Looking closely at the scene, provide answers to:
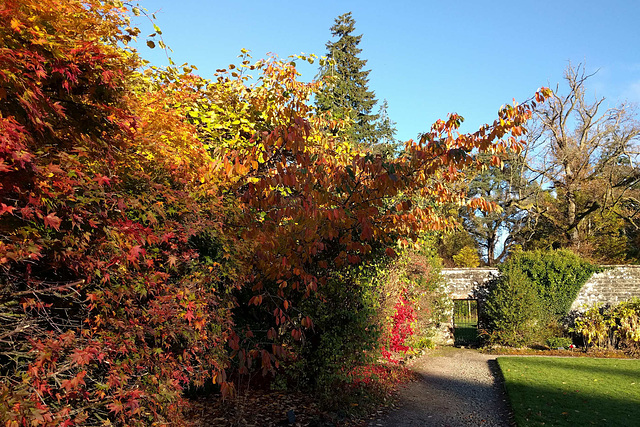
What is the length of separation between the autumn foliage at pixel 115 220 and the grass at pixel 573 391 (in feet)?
13.5

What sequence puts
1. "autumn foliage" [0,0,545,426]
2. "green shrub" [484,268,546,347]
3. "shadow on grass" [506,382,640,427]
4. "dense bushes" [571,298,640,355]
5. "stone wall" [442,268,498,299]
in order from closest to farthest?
1. "autumn foliage" [0,0,545,426]
2. "shadow on grass" [506,382,640,427]
3. "dense bushes" [571,298,640,355]
4. "green shrub" [484,268,546,347]
5. "stone wall" [442,268,498,299]

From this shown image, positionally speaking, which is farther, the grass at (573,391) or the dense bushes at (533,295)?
the dense bushes at (533,295)

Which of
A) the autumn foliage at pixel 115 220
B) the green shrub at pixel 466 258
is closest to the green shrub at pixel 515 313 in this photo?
the autumn foliage at pixel 115 220

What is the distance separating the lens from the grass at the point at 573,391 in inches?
264

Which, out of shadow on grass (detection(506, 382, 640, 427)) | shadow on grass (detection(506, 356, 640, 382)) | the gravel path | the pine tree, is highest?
the pine tree

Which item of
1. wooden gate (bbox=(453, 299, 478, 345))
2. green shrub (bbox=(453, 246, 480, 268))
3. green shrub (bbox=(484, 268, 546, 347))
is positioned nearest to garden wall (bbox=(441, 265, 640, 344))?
wooden gate (bbox=(453, 299, 478, 345))

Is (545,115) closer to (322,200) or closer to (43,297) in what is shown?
(322,200)

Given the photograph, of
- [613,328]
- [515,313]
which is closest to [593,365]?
[515,313]

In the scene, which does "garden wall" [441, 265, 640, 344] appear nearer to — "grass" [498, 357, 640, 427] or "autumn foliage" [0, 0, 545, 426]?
"grass" [498, 357, 640, 427]

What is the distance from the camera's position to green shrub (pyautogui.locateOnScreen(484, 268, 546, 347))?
15453 mm

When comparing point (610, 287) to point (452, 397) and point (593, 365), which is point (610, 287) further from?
point (452, 397)

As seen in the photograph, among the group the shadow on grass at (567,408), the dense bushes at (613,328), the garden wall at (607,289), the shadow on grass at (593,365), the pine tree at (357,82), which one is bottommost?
the shadow on grass at (567,408)

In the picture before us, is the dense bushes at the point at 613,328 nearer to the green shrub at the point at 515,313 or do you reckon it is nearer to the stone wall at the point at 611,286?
the stone wall at the point at 611,286

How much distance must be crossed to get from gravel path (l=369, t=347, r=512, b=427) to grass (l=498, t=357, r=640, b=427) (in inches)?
13.8
